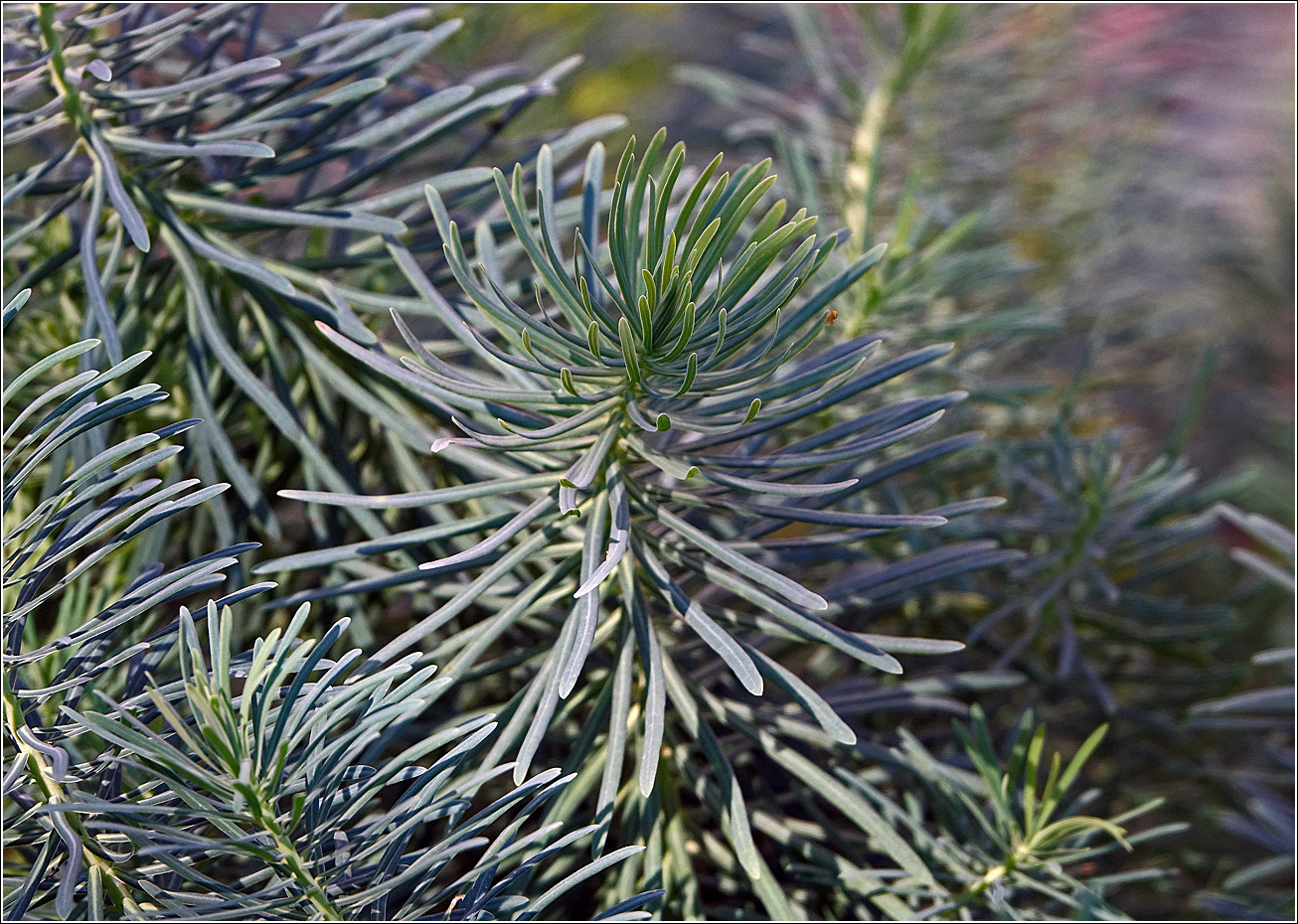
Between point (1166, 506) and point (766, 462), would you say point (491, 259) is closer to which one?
point (766, 462)

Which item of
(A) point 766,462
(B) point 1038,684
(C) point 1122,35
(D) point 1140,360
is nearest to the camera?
(A) point 766,462

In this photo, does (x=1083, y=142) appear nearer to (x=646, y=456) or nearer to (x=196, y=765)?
(x=646, y=456)

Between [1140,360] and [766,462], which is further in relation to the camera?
[1140,360]

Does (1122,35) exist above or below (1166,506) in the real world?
above

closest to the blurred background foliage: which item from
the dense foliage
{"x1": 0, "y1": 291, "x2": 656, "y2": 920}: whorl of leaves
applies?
the dense foliage

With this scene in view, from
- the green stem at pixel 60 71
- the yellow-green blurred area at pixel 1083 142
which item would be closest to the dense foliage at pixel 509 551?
the green stem at pixel 60 71

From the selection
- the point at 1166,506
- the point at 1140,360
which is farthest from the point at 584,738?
the point at 1140,360

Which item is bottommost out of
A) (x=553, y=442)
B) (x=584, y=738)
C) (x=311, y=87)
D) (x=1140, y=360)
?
(x=1140, y=360)
